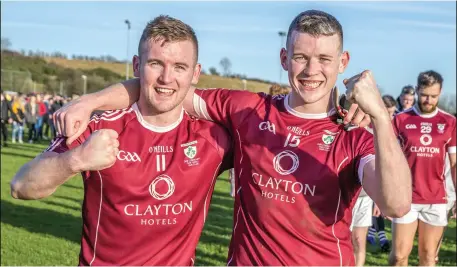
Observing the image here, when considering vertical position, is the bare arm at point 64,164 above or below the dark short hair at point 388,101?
below

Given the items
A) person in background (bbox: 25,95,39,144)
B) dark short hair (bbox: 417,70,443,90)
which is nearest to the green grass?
dark short hair (bbox: 417,70,443,90)

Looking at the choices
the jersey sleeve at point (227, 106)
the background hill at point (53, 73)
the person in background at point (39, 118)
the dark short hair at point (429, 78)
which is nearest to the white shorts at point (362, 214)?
the dark short hair at point (429, 78)

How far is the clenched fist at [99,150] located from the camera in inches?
117

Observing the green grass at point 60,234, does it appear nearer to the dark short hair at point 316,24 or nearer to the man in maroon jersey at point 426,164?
the man in maroon jersey at point 426,164

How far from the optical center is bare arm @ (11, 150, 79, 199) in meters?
3.11

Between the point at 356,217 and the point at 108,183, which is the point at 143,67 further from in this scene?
the point at 356,217

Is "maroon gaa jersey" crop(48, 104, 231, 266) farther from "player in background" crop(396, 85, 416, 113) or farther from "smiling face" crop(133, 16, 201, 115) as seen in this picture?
"player in background" crop(396, 85, 416, 113)

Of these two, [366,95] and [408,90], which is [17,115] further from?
[366,95]

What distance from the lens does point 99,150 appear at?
2980 mm

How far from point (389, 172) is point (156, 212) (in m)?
1.34

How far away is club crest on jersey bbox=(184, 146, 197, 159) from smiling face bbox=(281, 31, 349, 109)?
698 mm

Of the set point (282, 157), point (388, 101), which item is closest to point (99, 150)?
point (282, 157)

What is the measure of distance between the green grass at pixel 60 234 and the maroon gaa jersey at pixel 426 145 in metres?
1.86

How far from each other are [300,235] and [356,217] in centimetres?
457
